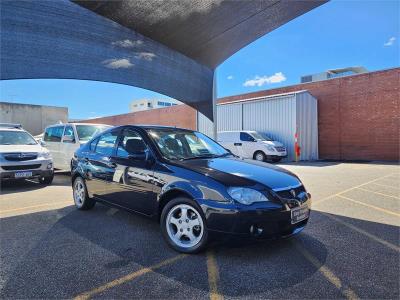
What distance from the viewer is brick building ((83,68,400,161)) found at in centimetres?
1528

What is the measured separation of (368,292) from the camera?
8.47ft

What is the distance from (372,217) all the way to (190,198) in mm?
3418

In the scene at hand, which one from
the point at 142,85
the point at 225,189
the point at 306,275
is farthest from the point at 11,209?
the point at 306,275

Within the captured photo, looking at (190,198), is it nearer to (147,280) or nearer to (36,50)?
(147,280)

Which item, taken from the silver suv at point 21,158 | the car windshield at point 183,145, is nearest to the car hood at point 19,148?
the silver suv at point 21,158

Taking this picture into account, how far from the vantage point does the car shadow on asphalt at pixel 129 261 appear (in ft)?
8.77

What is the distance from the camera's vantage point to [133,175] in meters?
4.09

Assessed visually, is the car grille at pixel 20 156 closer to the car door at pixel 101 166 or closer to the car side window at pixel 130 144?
the car door at pixel 101 166

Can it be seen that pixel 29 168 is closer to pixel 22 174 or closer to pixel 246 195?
pixel 22 174

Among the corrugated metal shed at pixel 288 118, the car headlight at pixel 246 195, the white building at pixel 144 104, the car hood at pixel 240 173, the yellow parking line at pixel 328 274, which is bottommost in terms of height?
the yellow parking line at pixel 328 274

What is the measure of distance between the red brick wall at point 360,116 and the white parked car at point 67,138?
13385 mm

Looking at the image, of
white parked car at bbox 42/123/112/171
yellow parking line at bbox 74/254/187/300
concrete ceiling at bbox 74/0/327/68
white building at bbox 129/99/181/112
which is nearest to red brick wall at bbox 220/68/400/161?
concrete ceiling at bbox 74/0/327/68

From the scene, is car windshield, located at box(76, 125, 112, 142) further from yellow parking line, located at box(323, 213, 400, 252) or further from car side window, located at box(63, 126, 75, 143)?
yellow parking line, located at box(323, 213, 400, 252)

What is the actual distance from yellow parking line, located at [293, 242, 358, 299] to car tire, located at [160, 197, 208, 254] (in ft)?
3.91
